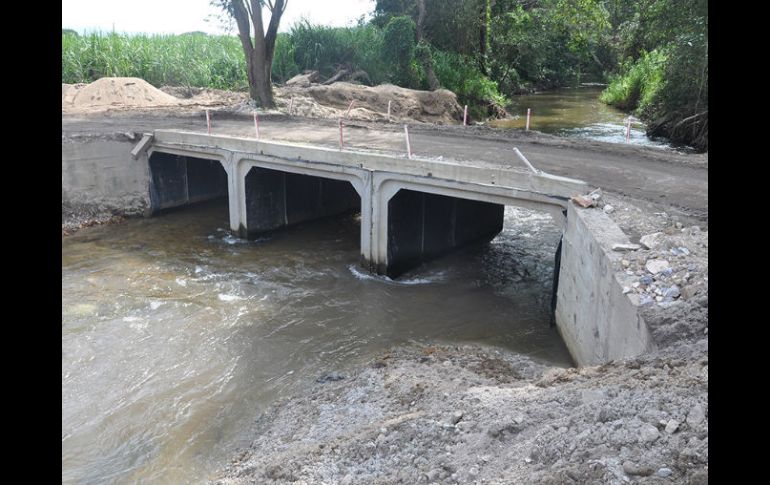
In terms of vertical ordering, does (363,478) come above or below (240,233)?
below

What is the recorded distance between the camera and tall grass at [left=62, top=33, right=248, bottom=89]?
3094cm

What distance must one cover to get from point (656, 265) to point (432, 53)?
2977 cm

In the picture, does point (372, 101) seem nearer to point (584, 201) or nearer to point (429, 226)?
point (429, 226)

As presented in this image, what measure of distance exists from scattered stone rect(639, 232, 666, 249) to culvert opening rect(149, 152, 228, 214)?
602 inches

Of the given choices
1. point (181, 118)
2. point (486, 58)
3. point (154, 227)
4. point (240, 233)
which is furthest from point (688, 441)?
point (486, 58)

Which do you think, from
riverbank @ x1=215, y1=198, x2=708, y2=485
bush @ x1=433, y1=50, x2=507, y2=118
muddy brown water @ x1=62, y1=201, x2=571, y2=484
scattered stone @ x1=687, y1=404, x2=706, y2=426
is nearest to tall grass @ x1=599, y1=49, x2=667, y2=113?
bush @ x1=433, y1=50, x2=507, y2=118

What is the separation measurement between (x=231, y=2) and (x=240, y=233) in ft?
33.7

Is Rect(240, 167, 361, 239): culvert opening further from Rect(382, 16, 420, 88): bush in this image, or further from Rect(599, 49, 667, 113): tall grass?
Rect(599, 49, 667, 113): tall grass

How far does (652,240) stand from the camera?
8859 millimetres

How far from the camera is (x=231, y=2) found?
912 inches

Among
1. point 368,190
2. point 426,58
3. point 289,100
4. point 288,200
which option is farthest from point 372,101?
point 368,190

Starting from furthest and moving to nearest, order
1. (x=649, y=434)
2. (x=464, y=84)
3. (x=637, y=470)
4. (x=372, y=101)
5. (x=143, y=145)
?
(x=464, y=84)
(x=372, y=101)
(x=143, y=145)
(x=649, y=434)
(x=637, y=470)

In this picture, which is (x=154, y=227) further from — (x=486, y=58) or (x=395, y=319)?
(x=486, y=58)

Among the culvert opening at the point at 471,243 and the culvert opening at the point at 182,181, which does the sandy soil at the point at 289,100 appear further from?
the culvert opening at the point at 471,243
